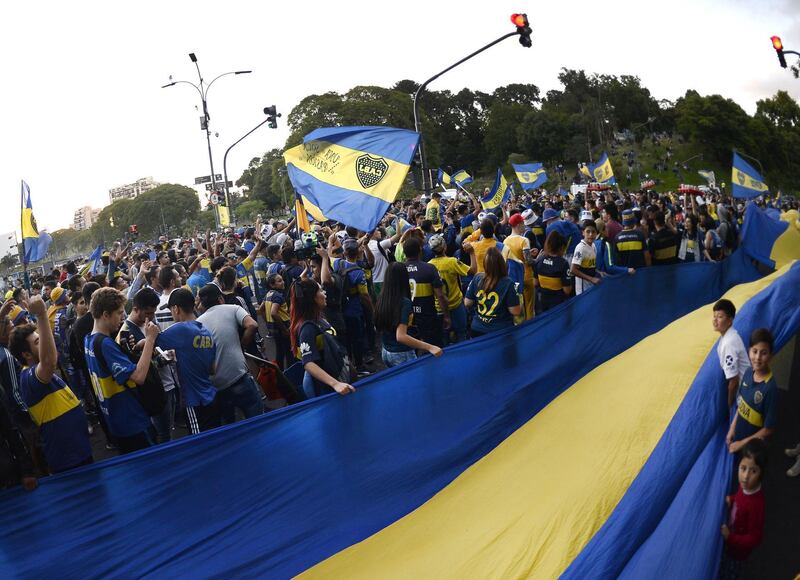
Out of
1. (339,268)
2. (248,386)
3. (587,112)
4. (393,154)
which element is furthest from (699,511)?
(587,112)

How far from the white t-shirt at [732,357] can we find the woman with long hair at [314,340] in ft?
10.0

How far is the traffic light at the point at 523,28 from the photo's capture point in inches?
634

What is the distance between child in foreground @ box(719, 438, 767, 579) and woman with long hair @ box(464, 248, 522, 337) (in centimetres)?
244

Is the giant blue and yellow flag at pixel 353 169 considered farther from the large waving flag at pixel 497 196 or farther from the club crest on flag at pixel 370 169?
the large waving flag at pixel 497 196

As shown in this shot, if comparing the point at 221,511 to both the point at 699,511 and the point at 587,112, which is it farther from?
the point at 587,112

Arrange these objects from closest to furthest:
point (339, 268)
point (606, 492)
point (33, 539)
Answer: point (33, 539)
point (606, 492)
point (339, 268)

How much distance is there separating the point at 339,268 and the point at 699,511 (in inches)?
233

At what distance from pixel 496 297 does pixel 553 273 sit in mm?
1903

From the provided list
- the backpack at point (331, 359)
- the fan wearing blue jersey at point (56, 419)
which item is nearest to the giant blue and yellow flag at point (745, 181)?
the backpack at point (331, 359)

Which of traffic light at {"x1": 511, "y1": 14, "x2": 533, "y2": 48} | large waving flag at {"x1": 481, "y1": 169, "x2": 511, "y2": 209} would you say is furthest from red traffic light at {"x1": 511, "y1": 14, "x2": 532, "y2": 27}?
large waving flag at {"x1": 481, "y1": 169, "x2": 511, "y2": 209}

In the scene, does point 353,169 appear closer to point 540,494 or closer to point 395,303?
point 395,303

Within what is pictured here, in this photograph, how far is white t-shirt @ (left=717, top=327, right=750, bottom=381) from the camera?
509 centimetres

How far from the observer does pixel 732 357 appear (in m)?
5.14

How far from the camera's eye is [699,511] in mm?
3801
